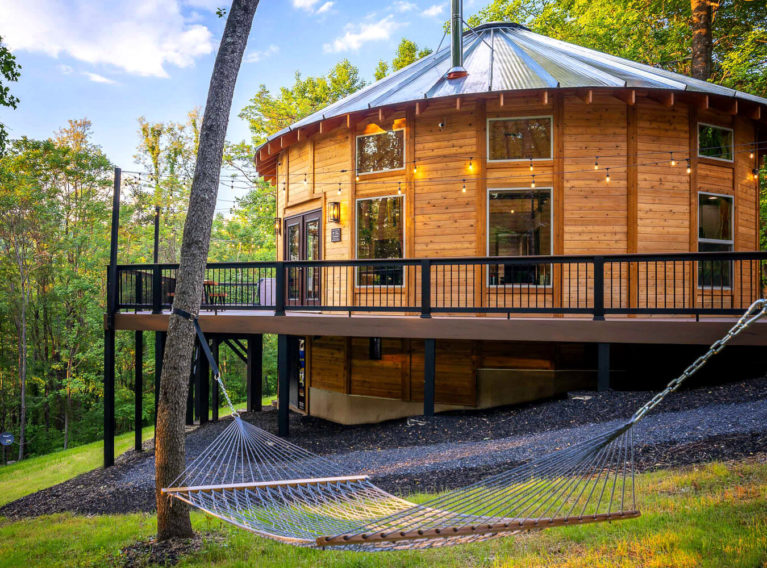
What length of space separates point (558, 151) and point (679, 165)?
2162mm

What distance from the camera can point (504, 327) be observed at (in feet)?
25.7

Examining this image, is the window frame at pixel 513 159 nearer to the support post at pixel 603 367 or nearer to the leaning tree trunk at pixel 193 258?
the support post at pixel 603 367

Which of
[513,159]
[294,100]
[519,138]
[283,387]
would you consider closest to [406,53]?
[294,100]

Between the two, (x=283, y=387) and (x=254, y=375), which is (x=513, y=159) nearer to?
(x=283, y=387)

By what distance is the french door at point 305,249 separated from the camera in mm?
11125

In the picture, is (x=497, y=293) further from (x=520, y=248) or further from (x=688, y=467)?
(x=688, y=467)

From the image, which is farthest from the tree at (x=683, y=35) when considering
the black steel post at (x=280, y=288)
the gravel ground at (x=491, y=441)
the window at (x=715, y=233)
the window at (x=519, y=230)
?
the black steel post at (x=280, y=288)

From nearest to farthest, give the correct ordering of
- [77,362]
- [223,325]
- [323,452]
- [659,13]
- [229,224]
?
[323,452], [223,325], [659,13], [77,362], [229,224]

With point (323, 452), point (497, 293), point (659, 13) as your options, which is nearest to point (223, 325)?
point (323, 452)

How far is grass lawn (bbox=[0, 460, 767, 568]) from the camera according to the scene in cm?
328

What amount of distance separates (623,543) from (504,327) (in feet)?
14.8

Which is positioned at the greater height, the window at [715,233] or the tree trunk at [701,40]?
the tree trunk at [701,40]

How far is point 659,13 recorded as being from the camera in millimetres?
14797

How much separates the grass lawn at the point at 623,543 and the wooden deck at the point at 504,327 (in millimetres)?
3068
